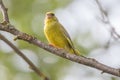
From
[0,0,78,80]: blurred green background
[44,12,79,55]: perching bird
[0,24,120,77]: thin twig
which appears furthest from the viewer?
[0,0,78,80]: blurred green background

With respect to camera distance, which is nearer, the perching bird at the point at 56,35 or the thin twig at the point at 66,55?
the thin twig at the point at 66,55

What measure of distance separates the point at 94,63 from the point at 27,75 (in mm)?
8559

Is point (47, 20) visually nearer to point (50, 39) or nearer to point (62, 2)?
point (50, 39)

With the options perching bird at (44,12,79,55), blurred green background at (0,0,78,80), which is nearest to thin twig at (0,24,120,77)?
perching bird at (44,12,79,55)

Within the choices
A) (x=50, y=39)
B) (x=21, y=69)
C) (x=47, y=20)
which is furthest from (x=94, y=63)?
(x=21, y=69)

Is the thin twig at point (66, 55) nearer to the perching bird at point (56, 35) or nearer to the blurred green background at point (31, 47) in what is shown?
the perching bird at point (56, 35)

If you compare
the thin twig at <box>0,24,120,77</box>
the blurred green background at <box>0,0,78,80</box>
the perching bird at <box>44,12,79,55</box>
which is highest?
the thin twig at <box>0,24,120,77</box>

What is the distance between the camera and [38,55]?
11641 millimetres

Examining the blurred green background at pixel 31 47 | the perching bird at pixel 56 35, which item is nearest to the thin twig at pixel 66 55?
the perching bird at pixel 56 35

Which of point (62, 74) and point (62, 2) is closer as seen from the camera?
point (62, 74)

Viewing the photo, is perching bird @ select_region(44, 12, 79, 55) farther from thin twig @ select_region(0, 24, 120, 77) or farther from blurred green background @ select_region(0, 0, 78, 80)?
blurred green background @ select_region(0, 0, 78, 80)

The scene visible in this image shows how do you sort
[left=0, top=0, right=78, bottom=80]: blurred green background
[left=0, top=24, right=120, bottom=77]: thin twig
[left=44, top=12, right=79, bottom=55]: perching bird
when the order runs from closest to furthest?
[left=0, top=24, right=120, bottom=77]: thin twig < [left=44, top=12, right=79, bottom=55]: perching bird < [left=0, top=0, right=78, bottom=80]: blurred green background

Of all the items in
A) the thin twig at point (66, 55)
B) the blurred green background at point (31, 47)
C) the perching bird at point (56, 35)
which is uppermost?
the thin twig at point (66, 55)

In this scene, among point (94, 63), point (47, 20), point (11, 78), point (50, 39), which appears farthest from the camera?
point (11, 78)
